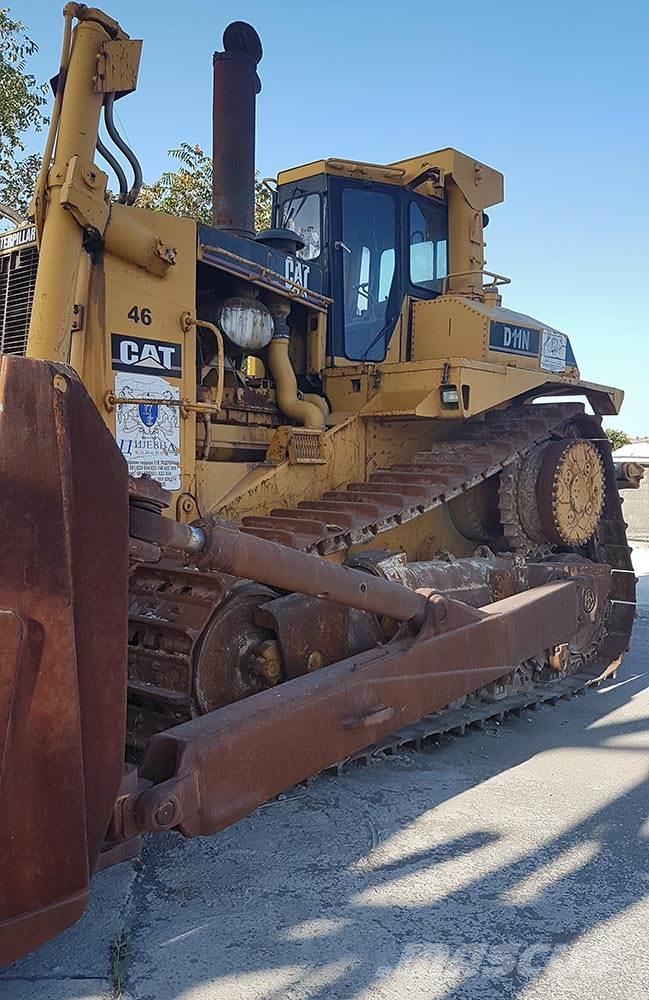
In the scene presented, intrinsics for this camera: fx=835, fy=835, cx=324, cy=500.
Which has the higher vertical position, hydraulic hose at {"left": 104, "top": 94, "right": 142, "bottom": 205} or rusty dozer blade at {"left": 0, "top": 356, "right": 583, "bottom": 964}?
hydraulic hose at {"left": 104, "top": 94, "right": 142, "bottom": 205}

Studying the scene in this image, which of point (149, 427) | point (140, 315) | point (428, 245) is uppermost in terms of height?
point (428, 245)

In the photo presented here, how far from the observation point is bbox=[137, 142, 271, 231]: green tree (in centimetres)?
1532

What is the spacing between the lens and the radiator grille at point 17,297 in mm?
4145

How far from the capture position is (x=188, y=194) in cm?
1563

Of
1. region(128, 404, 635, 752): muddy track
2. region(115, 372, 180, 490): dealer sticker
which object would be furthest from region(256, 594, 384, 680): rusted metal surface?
region(115, 372, 180, 490): dealer sticker

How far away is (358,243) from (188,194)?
11064 millimetres

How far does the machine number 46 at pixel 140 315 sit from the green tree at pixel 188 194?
11.5m

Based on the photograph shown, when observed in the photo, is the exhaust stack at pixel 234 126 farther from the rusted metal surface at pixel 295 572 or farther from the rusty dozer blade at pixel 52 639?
the rusty dozer blade at pixel 52 639

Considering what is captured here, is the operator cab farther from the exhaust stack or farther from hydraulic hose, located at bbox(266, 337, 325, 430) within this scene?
hydraulic hose, located at bbox(266, 337, 325, 430)

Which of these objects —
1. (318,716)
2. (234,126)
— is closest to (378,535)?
(318,716)

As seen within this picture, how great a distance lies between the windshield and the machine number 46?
1.79m

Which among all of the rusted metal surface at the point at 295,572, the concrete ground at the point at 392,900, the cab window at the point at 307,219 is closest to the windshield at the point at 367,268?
the cab window at the point at 307,219

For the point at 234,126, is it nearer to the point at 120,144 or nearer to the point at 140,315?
the point at 120,144

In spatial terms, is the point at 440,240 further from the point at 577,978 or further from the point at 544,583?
the point at 577,978
